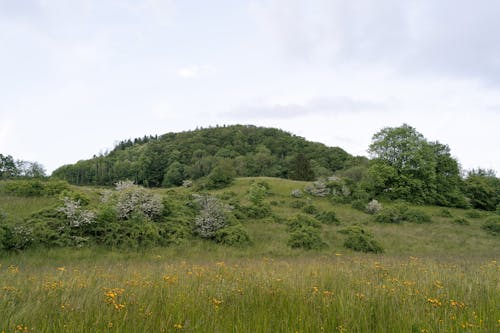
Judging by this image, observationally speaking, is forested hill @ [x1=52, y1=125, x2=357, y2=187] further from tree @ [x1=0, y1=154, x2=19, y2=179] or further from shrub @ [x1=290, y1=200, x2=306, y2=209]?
tree @ [x1=0, y1=154, x2=19, y2=179]

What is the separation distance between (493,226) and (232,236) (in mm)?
24450

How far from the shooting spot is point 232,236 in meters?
15.7

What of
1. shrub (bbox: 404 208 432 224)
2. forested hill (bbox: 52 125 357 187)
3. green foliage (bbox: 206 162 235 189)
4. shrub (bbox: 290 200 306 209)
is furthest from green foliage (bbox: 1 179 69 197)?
forested hill (bbox: 52 125 357 187)

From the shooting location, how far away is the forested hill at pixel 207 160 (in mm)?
80188

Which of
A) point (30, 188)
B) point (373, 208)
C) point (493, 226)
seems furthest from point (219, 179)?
point (493, 226)

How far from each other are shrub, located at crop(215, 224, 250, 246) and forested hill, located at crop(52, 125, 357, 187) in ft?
164

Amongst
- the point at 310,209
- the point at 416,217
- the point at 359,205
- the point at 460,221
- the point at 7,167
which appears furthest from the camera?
the point at 7,167

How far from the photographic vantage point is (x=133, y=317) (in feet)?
10.7

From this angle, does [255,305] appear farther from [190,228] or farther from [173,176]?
[173,176]

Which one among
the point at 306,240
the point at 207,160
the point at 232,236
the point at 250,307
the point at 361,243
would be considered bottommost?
the point at 361,243

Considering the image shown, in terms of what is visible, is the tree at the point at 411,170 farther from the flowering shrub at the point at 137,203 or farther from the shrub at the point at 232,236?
the flowering shrub at the point at 137,203

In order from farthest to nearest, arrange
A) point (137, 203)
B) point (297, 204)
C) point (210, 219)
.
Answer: point (297, 204), point (210, 219), point (137, 203)

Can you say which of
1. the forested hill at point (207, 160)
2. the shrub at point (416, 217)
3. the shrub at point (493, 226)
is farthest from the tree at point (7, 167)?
the shrub at point (493, 226)

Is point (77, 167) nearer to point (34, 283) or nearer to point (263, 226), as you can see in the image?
point (263, 226)
